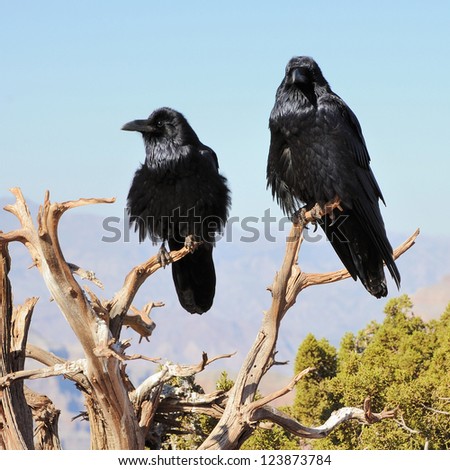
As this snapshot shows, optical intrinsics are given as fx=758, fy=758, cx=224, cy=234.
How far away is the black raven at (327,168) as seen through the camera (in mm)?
7207

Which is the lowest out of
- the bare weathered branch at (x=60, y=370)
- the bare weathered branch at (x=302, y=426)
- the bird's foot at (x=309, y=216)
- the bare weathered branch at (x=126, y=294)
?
the bare weathered branch at (x=302, y=426)

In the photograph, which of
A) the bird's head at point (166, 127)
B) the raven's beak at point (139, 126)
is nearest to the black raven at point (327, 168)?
the bird's head at point (166, 127)

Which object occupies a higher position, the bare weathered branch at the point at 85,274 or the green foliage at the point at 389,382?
the bare weathered branch at the point at 85,274

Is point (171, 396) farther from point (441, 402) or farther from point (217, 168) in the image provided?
point (441, 402)

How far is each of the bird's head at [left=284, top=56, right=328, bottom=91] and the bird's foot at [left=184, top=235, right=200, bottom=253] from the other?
1844 mm

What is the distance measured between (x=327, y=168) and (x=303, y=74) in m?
0.95

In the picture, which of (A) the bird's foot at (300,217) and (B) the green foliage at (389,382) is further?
(B) the green foliage at (389,382)

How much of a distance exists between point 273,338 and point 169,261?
1310mm

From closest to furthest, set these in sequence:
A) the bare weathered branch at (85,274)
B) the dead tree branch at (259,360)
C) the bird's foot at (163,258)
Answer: the bare weathered branch at (85,274), the dead tree branch at (259,360), the bird's foot at (163,258)

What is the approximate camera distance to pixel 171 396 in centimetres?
793

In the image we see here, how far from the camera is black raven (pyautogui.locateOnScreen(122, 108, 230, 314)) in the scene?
25.3ft

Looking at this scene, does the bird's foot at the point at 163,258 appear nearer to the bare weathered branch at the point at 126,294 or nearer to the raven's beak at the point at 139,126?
the bare weathered branch at the point at 126,294

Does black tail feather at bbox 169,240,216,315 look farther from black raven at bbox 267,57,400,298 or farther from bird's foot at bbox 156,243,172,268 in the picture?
black raven at bbox 267,57,400,298

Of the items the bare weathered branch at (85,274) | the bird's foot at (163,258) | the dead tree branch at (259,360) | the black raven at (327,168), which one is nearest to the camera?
the bare weathered branch at (85,274)
